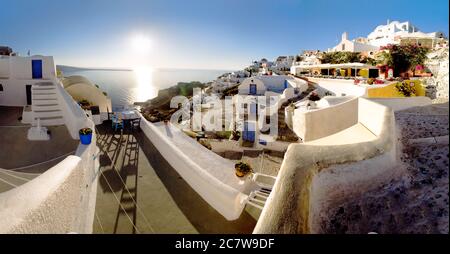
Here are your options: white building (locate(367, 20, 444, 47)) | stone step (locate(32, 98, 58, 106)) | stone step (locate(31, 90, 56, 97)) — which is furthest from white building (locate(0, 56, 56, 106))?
white building (locate(367, 20, 444, 47))

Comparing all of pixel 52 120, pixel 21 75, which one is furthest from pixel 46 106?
pixel 21 75

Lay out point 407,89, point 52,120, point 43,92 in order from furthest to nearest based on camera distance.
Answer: point 43,92 < point 407,89 < point 52,120

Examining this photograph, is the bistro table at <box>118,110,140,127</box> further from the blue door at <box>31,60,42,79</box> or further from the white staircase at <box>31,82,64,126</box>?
the blue door at <box>31,60,42,79</box>

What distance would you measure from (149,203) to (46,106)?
8580 mm

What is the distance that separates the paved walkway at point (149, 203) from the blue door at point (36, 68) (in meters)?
10.2

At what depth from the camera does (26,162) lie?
7824 millimetres

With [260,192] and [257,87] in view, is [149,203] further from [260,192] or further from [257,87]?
[257,87]

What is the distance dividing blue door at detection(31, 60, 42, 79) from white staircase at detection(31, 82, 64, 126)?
2665 mm

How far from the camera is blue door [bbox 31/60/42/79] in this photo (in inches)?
626

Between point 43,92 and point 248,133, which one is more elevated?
point 43,92

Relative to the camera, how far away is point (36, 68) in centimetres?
1598
